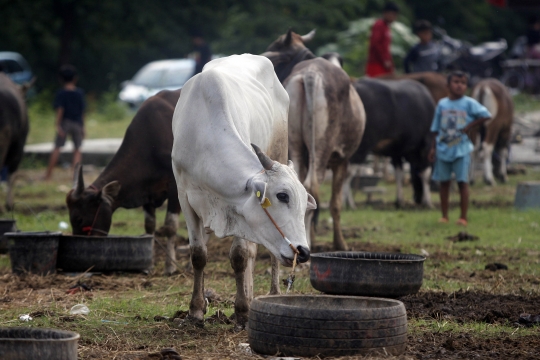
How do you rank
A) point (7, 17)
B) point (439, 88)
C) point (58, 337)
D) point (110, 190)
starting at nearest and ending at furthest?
point (58, 337) → point (110, 190) → point (439, 88) → point (7, 17)

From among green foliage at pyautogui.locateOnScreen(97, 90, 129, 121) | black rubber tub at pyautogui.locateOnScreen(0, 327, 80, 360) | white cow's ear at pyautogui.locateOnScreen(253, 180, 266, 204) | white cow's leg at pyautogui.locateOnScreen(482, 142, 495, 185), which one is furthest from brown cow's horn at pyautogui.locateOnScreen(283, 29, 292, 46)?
green foliage at pyautogui.locateOnScreen(97, 90, 129, 121)

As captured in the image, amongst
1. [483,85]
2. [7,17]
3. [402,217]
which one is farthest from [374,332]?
[7,17]

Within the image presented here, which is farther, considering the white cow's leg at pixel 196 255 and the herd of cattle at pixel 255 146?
the white cow's leg at pixel 196 255

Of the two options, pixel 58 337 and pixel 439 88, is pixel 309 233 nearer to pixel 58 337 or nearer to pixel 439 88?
pixel 58 337

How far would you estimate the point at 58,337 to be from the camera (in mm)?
4465

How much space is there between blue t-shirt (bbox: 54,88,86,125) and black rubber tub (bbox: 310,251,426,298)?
39.6ft

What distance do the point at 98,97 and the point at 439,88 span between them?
22960mm

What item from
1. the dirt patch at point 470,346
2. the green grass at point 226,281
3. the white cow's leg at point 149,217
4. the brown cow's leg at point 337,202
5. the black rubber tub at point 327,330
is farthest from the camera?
the brown cow's leg at point 337,202

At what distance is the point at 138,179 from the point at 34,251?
1333mm

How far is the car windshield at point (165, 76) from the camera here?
26438mm

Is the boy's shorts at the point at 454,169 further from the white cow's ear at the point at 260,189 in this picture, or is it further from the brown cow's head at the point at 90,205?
the white cow's ear at the point at 260,189

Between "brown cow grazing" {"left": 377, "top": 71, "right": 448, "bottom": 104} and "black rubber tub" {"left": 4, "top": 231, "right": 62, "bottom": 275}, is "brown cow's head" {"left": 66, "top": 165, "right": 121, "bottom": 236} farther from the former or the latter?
"brown cow grazing" {"left": 377, "top": 71, "right": 448, "bottom": 104}

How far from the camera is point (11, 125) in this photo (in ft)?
42.1

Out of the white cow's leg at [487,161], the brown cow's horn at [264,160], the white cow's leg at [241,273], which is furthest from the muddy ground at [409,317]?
the white cow's leg at [487,161]
